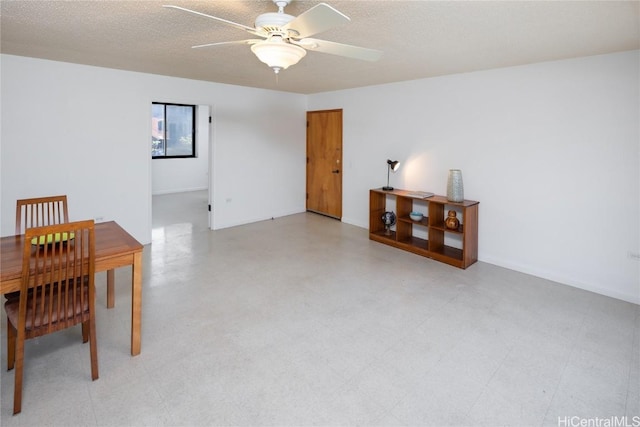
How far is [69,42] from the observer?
10.4 feet

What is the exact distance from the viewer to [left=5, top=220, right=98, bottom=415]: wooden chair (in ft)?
6.03

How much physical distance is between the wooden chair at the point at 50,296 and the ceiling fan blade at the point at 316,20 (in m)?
1.57

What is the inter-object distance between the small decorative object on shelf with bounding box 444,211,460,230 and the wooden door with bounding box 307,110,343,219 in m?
2.39

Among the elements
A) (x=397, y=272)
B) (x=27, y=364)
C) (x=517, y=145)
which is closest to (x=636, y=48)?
(x=517, y=145)

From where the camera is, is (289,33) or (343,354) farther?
(343,354)

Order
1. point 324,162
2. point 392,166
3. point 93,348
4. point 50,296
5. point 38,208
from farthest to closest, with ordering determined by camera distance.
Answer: point 324,162 < point 392,166 < point 38,208 < point 93,348 < point 50,296

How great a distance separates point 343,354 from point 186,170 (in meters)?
8.32

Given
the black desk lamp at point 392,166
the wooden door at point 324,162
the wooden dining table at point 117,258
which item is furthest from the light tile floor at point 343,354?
the wooden door at point 324,162

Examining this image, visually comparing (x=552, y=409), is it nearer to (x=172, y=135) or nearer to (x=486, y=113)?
(x=486, y=113)

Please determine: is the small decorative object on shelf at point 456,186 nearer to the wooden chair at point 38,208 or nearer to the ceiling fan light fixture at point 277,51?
the ceiling fan light fixture at point 277,51

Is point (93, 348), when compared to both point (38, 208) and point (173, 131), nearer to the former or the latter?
point (38, 208)

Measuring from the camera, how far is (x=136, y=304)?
2.29 metres

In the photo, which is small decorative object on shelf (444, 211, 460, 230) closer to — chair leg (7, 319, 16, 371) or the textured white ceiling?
the textured white ceiling

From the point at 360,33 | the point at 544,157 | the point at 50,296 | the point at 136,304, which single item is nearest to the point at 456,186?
the point at 544,157
